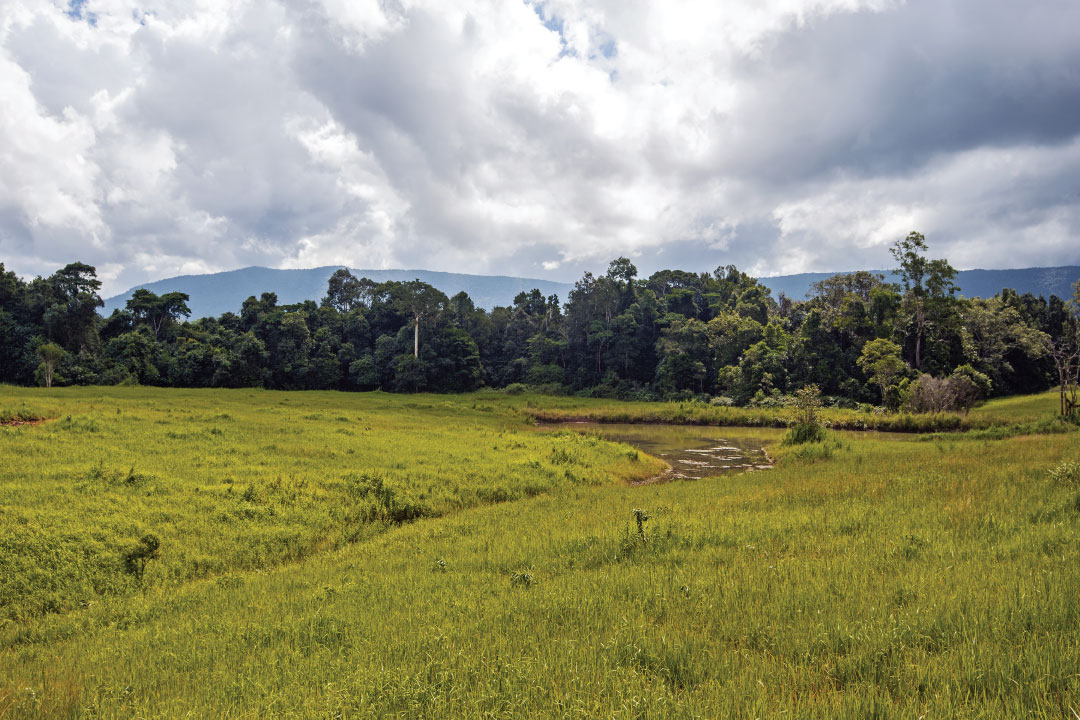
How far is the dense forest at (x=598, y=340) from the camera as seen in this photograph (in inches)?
2339

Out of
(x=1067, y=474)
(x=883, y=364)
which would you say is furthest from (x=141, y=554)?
(x=883, y=364)

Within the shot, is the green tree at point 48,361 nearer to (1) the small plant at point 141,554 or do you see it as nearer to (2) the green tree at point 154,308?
(2) the green tree at point 154,308

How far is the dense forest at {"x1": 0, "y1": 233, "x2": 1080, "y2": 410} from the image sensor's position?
59406mm

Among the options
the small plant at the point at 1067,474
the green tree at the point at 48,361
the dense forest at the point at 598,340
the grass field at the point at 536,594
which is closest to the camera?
the grass field at the point at 536,594

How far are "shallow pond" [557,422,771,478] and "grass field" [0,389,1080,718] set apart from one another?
9.32m

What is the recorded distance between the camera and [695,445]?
1415 inches

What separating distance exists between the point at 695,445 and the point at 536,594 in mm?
31289

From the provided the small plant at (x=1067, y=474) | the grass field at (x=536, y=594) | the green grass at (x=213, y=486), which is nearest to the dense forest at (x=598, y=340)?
the small plant at (x=1067, y=474)

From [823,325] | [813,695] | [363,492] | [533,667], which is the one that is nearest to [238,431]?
[363,492]

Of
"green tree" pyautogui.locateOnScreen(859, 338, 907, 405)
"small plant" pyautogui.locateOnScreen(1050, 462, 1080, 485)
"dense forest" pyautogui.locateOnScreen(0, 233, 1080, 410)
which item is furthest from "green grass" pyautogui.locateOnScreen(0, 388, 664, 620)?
"dense forest" pyautogui.locateOnScreen(0, 233, 1080, 410)

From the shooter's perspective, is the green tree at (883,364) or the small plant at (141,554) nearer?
the small plant at (141,554)

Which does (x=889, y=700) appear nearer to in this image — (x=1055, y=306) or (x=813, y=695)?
(x=813, y=695)

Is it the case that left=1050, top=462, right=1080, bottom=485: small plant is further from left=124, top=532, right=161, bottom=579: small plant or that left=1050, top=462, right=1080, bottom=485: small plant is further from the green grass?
left=124, top=532, right=161, bottom=579: small plant

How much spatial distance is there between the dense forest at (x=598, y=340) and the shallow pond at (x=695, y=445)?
18.0 meters
